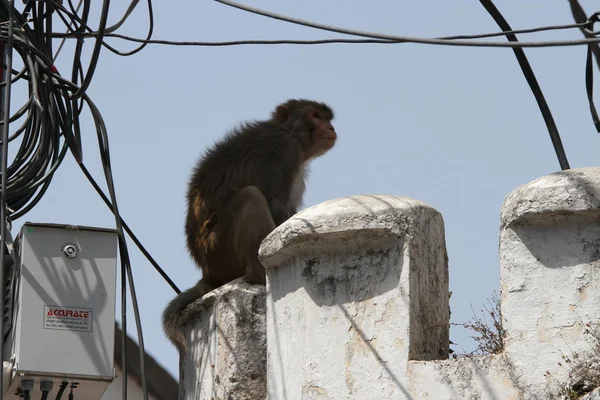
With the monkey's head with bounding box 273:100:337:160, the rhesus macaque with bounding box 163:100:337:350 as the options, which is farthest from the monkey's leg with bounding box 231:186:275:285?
the monkey's head with bounding box 273:100:337:160

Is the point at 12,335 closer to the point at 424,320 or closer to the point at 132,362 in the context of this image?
the point at 424,320

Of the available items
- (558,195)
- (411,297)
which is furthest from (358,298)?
(558,195)

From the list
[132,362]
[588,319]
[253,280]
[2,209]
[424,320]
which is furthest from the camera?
[132,362]

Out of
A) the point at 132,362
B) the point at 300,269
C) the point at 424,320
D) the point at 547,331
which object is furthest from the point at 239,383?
the point at 132,362

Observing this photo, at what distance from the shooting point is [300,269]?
5.90 meters

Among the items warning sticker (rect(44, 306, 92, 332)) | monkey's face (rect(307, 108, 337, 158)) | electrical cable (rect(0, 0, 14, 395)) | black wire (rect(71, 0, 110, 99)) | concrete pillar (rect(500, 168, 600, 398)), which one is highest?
monkey's face (rect(307, 108, 337, 158))

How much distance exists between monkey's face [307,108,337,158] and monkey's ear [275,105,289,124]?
19 cm

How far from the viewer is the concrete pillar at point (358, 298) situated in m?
5.52

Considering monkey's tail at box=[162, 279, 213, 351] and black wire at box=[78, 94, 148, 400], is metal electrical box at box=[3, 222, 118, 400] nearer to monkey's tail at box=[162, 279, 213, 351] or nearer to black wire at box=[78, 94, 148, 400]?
black wire at box=[78, 94, 148, 400]

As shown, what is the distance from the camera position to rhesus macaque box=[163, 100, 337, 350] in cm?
745

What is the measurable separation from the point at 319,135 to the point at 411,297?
15.6 ft

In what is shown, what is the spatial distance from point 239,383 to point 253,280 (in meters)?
0.80

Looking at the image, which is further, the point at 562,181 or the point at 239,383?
the point at 239,383

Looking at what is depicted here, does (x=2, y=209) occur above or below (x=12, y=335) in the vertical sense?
above
